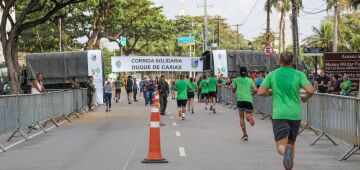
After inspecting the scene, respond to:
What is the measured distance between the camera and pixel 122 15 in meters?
53.0

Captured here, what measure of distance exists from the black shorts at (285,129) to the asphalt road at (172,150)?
223cm

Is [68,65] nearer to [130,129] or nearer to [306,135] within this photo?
[130,129]

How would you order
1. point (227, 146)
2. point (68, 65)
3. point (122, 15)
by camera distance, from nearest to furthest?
1. point (227, 146)
2. point (68, 65)
3. point (122, 15)

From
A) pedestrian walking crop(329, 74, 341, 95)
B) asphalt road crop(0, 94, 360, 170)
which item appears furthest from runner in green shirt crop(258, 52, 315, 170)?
pedestrian walking crop(329, 74, 341, 95)

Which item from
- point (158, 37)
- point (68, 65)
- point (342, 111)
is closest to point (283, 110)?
point (342, 111)

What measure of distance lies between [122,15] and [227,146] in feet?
126

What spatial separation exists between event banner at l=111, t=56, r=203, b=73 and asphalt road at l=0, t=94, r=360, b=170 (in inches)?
910

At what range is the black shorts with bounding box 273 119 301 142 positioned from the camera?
9.45 meters

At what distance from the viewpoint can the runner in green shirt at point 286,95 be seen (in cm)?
950

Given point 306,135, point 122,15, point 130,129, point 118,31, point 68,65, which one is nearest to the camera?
point 306,135

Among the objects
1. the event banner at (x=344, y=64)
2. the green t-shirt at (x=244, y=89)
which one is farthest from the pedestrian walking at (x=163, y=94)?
the green t-shirt at (x=244, y=89)

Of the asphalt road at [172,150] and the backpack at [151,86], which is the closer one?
the asphalt road at [172,150]

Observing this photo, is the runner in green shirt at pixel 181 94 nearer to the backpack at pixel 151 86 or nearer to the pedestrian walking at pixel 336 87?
the pedestrian walking at pixel 336 87

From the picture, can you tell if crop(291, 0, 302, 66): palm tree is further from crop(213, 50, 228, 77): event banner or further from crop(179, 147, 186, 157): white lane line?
crop(179, 147, 186, 157): white lane line
